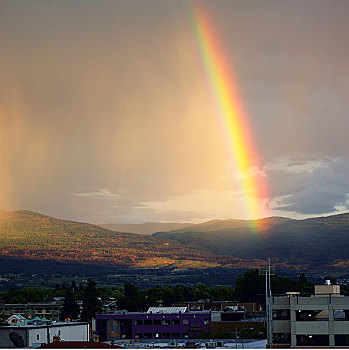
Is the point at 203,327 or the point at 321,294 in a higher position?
the point at 321,294

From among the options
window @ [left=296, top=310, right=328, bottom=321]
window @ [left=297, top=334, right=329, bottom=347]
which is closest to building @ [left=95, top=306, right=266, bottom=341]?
window @ [left=296, top=310, right=328, bottom=321]

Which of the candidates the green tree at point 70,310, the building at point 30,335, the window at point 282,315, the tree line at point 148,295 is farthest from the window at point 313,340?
the green tree at point 70,310

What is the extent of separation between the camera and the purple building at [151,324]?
2256 inches

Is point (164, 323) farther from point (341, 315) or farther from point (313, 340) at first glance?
point (313, 340)

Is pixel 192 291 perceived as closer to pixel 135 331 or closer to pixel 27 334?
pixel 135 331

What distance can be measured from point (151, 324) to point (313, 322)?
33958 mm

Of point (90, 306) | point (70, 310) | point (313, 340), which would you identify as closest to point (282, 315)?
point (313, 340)

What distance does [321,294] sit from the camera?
2802cm

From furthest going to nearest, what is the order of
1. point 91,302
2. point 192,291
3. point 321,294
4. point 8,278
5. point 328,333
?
point 8,278, point 192,291, point 91,302, point 321,294, point 328,333

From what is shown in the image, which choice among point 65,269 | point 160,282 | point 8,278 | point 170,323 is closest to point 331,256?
point 160,282

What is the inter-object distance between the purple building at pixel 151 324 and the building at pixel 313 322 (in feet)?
98.5

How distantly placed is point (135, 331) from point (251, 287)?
93.0ft

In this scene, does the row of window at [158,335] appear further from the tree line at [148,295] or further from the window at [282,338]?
the window at [282,338]

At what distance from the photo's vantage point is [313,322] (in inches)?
1030
